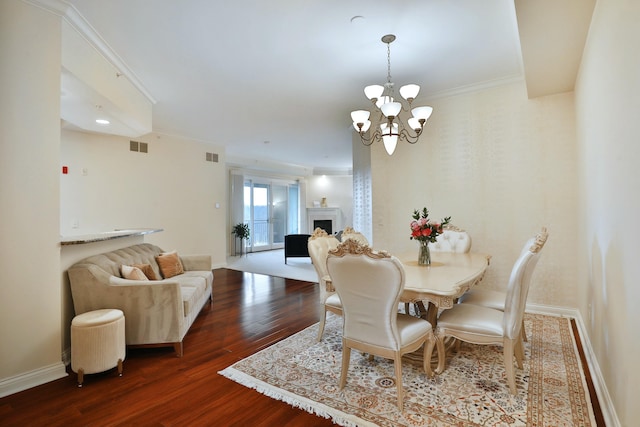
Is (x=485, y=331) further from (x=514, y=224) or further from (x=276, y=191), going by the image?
(x=276, y=191)

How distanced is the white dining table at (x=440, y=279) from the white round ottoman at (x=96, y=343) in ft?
7.03

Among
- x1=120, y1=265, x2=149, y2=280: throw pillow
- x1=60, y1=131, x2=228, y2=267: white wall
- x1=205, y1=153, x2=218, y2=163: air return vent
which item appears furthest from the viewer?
x1=205, y1=153, x2=218, y2=163: air return vent

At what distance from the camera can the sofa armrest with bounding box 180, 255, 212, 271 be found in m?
4.33

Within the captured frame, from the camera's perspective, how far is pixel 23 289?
7.29ft

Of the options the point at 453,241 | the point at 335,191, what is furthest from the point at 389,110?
the point at 335,191

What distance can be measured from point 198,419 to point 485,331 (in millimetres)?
1883

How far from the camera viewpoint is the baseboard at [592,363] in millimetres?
1754

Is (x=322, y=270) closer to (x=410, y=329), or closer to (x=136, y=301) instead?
(x=410, y=329)

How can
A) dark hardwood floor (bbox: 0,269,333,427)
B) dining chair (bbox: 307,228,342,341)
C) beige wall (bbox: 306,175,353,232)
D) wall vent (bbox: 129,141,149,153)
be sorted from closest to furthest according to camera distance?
dark hardwood floor (bbox: 0,269,333,427)
dining chair (bbox: 307,228,342,341)
wall vent (bbox: 129,141,149,153)
beige wall (bbox: 306,175,353,232)

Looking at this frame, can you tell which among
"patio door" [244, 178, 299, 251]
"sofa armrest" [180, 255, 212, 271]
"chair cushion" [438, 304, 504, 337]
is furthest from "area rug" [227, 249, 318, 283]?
"chair cushion" [438, 304, 504, 337]

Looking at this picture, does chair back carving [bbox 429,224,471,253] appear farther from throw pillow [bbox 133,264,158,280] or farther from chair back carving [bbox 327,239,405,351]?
throw pillow [bbox 133,264,158,280]

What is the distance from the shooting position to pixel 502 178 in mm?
3820

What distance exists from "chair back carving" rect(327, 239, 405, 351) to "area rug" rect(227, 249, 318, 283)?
12.5ft

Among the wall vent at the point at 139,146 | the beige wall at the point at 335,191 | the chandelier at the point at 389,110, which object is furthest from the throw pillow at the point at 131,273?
the beige wall at the point at 335,191
